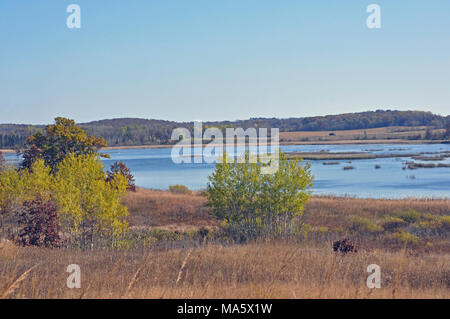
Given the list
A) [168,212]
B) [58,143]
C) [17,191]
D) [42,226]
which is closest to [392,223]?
[168,212]

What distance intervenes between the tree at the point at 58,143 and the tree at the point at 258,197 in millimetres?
17824

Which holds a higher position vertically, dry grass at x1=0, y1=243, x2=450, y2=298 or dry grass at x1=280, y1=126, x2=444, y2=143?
dry grass at x1=280, y1=126, x2=444, y2=143

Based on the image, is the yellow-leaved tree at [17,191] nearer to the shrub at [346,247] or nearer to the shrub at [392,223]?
the shrub at [346,247]

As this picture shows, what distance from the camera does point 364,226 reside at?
92.4 feet

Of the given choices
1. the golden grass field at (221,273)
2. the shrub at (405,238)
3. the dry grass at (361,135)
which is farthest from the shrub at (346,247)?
the dry grass at (361,135)

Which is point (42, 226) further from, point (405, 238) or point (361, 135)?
point (361, 135)

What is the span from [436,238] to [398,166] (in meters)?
55.7

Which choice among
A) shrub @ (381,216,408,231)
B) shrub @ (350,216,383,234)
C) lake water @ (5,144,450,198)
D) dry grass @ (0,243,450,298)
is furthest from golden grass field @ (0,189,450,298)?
lake water @ (5,144,450,198)

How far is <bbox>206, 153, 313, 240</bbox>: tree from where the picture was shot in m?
22.2

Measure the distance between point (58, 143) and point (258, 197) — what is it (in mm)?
21797

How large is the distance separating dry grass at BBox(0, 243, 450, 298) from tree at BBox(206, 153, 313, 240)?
368 inches

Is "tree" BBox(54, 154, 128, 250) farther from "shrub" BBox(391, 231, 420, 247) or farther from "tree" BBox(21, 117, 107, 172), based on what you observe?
"tree" BBox(21, 117, 107, 172)
